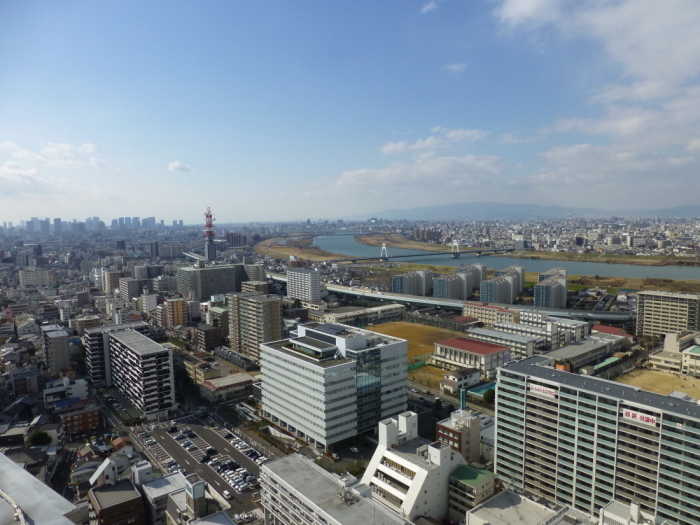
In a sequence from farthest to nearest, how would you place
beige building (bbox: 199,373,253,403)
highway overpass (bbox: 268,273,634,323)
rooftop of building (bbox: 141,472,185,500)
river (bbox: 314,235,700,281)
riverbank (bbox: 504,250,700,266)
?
riverbank (bbox: 504,250,700,266) < river (bbox: 314,235,700,281) < highway overpass (bbox: 268,273,634,323) < beige building (bbox: 199,373,253,403) < rooftop of building (bbox: 141,472,185,500)

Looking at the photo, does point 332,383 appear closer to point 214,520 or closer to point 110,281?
point 214,520

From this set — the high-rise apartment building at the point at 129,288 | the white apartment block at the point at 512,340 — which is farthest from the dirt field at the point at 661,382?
the high-rise apartment building at the point at 129,288

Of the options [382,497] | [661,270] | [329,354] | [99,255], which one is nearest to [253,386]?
[329,354]

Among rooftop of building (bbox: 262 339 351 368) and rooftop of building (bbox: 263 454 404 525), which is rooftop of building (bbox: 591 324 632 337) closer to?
rooftop of building (bbox: 262 339 351 368)

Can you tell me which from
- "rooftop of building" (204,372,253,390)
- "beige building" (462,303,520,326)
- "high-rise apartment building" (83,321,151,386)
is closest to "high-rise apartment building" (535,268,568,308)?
"beige building" (462,303,520,326)

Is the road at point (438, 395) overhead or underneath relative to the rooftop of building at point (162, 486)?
underneath

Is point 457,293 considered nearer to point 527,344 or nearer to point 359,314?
point 359,314

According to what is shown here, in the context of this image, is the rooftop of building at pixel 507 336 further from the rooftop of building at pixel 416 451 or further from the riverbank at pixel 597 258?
the riverbank at pixel 597 258
